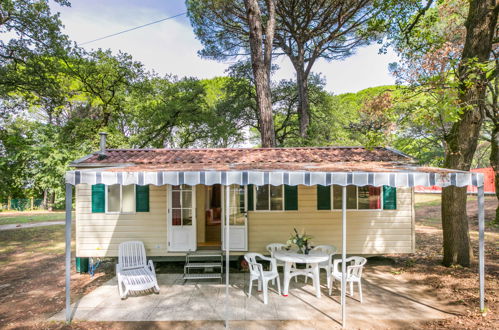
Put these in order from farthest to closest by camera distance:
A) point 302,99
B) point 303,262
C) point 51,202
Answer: point 51,202 < point 302,99 < point 303,262

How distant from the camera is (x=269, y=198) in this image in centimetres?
733

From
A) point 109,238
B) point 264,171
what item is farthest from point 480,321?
point 109,238

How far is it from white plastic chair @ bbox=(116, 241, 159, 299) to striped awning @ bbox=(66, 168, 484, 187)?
236 cm

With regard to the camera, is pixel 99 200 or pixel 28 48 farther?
pixel 28 48

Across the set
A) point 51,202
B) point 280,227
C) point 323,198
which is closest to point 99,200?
point 280,227

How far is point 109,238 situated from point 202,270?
243 centimetres

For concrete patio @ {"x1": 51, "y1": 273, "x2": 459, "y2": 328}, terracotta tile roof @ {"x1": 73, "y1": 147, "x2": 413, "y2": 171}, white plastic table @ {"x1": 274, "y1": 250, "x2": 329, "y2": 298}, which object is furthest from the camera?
terracotta tile roof @ {"x1": 73, "y1": 147, "x2": 413, "y2": 171}

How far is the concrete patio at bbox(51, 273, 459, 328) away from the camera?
4.65 m

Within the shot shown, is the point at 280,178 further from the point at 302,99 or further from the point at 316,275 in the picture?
the point at 302,99

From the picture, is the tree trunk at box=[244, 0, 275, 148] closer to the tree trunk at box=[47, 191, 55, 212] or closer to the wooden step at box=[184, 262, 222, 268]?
the wooden step at box=[184, 262, 222, 268]

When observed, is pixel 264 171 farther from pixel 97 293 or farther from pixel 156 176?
pixel 97 293

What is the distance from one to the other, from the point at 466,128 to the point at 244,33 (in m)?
10.2

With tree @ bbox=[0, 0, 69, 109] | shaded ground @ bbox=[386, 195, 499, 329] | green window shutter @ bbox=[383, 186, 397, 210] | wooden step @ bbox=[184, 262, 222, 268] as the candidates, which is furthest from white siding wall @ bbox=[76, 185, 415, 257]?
tree @ bbox=[0, 0, 69, 109]

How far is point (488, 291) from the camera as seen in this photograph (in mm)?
5371
